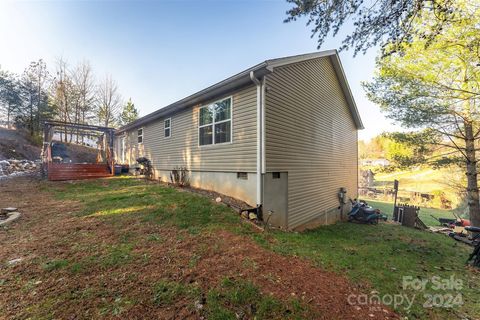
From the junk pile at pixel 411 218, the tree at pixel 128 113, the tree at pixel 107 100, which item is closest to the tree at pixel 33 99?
the tree at pixel 107 100

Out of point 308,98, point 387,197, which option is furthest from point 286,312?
point 387,197

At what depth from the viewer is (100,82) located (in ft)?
78.9

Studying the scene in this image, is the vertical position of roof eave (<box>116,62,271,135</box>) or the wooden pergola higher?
roof eave (<box>116,62,271,135</box>)

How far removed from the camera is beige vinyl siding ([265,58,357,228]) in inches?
247

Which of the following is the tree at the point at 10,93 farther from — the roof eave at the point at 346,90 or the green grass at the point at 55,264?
the roof eave at the point at 346,90

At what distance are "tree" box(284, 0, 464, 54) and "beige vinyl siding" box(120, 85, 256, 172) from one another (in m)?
2.26

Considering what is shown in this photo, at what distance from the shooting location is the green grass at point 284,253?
98.7 inches

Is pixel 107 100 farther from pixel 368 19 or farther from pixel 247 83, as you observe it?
pixel 368 19

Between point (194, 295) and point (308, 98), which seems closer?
point (194, 295)

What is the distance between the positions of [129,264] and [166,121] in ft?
27.0

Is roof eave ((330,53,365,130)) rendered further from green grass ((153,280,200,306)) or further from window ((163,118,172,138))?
green grass ((153,280,200,306))

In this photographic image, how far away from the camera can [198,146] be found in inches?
314

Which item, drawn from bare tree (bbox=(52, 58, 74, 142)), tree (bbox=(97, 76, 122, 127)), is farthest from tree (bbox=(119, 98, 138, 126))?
bare tree (bbox=(52, 58, 74, 142))

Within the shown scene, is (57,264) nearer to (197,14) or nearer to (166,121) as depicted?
(166,121)
